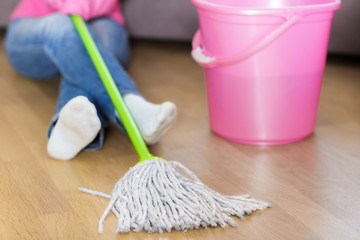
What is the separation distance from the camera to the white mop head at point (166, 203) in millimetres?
868

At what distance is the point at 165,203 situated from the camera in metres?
0.90

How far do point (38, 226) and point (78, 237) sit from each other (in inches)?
3.1

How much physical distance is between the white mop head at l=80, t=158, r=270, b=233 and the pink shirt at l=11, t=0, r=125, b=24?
0.60 m

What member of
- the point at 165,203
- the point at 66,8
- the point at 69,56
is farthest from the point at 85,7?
the point at 165,203

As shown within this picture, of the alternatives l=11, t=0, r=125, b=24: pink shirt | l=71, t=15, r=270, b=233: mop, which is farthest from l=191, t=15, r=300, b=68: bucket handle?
l=11, t=0, r=125, b=24: pink shirt

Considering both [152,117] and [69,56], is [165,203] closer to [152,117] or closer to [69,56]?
[152,117]

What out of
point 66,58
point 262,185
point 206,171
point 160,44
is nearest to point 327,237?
point 262,185

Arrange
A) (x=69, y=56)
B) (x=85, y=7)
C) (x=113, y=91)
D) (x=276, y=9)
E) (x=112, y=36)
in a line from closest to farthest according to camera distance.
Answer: (x=276, y=9), (x=113, y=91), (x=69, y=56), (x=85, y=7), (x=112, y=36)

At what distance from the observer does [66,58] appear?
4.40 ft

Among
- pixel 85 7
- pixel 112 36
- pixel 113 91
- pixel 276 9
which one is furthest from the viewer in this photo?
pixel 112 36

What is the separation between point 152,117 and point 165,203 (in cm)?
25

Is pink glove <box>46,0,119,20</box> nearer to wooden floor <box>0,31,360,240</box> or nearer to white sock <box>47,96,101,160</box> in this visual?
wooden floor <box>0,31,360,240</box>

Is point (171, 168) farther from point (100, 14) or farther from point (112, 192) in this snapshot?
point (100, 14)

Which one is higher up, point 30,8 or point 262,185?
point 30,8
